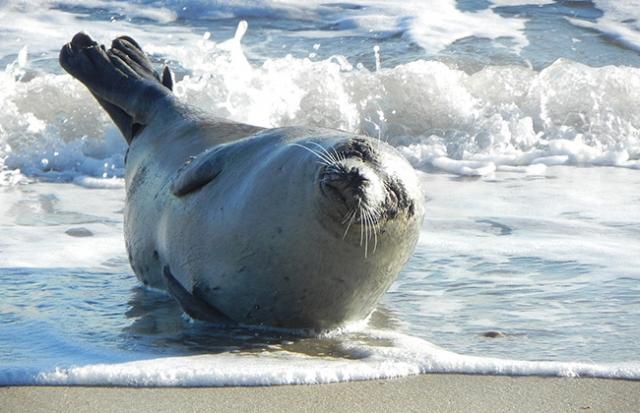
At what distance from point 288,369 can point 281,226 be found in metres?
0.59

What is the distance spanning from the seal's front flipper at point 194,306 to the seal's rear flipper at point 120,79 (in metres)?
1.54

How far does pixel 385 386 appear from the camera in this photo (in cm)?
396

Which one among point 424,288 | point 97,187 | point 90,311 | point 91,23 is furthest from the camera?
point 91,23

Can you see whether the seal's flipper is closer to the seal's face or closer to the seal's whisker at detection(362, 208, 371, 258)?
the seal's face

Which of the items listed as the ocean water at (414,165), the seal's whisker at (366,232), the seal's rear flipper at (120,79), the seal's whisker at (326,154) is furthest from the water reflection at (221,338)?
the seal's rear flipper at (120,79)

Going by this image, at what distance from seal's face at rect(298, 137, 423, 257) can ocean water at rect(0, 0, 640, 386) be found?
0.44 meters

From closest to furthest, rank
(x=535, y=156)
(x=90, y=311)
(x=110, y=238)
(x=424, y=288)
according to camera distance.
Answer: (x=90, y=311) → (x=424, y=288) → (x=110, y=238) → (x=535, y=156)

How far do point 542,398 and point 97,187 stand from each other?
17.1ft

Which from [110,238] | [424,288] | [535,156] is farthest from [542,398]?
[535,156]

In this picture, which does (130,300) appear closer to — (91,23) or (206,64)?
(206,64)

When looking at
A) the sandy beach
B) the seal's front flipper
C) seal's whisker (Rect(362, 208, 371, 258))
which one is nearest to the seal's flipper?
the seal's front flipper

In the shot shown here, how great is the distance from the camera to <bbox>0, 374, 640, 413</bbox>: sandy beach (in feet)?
12.1

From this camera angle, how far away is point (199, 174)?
4.95 metres

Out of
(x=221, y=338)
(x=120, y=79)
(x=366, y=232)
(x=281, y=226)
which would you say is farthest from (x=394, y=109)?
(x=366, y=232)
